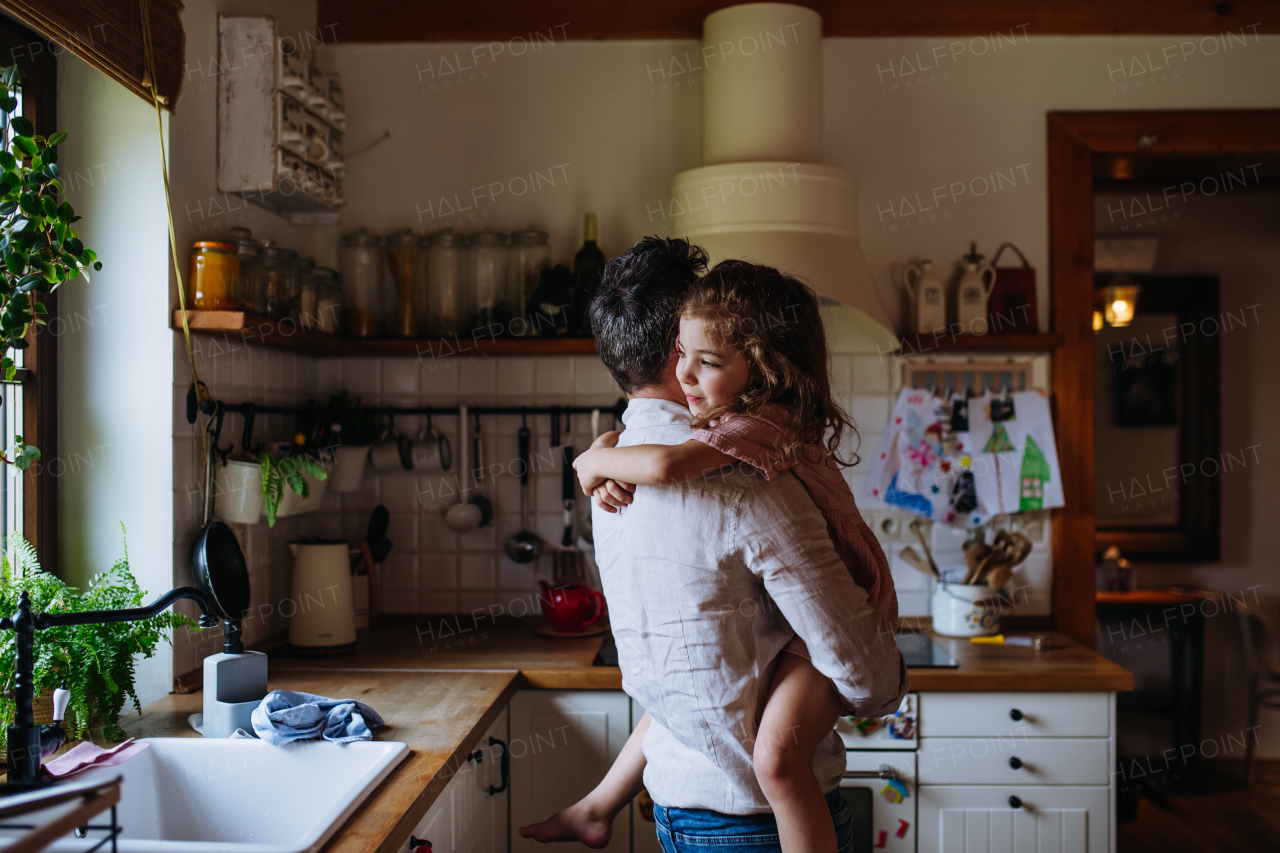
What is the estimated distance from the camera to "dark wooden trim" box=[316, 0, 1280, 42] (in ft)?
8.75

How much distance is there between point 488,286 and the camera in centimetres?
263

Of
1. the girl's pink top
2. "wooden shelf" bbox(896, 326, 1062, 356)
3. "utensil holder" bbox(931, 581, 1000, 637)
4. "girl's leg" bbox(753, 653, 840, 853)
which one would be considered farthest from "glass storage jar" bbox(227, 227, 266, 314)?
"utensil holder" bbox(931, 581, 1000, 637)

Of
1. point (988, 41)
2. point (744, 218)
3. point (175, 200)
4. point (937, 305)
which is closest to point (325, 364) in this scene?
point (175, 200)

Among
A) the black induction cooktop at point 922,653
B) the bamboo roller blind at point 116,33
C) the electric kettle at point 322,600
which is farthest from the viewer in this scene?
the electric kettle at point 322,600

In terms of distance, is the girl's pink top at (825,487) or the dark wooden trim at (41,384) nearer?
the girl's pink top at (825,487)

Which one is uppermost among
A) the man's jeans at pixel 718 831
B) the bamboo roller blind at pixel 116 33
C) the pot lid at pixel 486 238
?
the bamboo roller blind at pixel 116 33

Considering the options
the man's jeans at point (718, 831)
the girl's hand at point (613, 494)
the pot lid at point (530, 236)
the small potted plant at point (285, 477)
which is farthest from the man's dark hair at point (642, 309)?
the pot lid at point (530, 236)

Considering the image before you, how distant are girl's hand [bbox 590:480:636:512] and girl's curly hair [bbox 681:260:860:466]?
12 centimetres

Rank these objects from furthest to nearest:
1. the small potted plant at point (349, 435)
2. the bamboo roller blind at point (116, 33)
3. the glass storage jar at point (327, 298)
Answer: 1. the small potted plant at point (349, 435)
2. the glass storage jar at point (327, 298)
3. the bamboo roller blind at point (116, 33)

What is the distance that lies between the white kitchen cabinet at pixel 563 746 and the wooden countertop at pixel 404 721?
13cm

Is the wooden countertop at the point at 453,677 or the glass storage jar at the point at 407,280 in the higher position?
the glass storage jar at the point at 407,280

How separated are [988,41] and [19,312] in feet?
8.13

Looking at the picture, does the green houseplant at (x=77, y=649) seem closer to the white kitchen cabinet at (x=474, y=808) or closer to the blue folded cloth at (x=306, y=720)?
the blue folded cloth at (x=306, y=720)

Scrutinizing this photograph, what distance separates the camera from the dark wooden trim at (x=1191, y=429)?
4059mm
